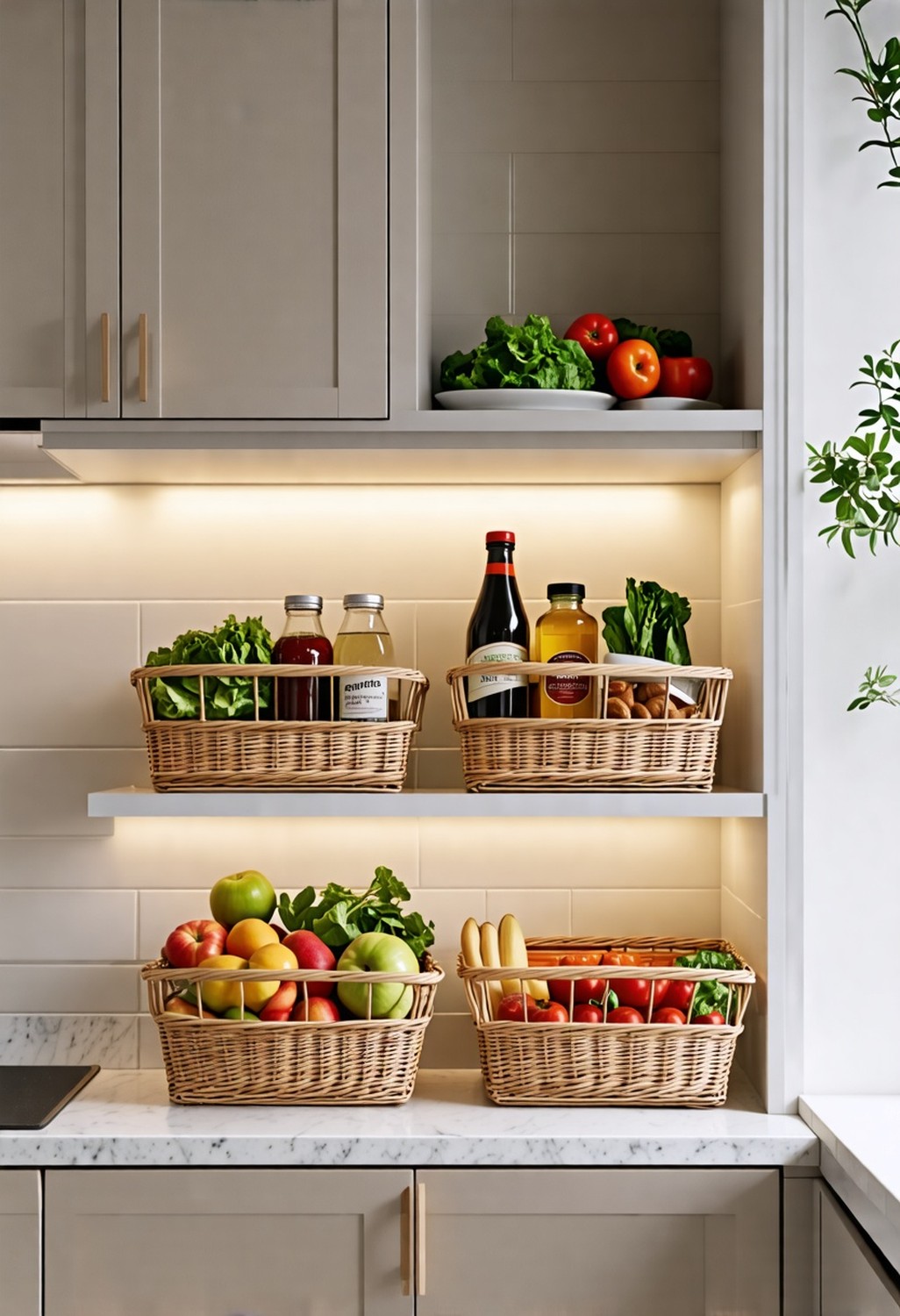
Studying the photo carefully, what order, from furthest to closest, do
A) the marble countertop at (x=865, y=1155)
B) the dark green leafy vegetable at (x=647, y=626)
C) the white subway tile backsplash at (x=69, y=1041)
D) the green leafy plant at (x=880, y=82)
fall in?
1. the white subway tile backsplash at (x=69, y=1041)
2. the dark green leafy vegetable at (x=647, y=626)
3. the green leafy plant at (x=880, y=82)
4. the marble countertop at (x=865, y=1155)

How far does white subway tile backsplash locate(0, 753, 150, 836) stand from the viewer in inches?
74.2

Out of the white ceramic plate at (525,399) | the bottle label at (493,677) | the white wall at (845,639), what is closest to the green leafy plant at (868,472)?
the white wall at (845,639)

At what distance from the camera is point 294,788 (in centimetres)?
160

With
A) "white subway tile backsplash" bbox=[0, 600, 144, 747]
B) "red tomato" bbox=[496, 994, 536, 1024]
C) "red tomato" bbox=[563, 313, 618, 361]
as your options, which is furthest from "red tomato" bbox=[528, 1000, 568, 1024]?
"red tomato" bbox=[563, 313, 618, 361]

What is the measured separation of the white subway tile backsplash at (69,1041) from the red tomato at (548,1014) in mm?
689

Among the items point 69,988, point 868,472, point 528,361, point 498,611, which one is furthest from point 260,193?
point 69,988

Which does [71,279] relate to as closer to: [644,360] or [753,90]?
[644,360]

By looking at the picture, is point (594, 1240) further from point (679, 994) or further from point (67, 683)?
point (67, 683)

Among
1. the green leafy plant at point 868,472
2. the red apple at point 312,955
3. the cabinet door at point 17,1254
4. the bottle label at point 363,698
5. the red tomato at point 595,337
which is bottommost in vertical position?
the cabinet door at point 17,1254

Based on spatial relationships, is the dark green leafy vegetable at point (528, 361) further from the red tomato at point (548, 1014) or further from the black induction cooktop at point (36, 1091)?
the black induction cooktop at point (36, 1091)

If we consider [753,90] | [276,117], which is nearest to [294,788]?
[276,117]

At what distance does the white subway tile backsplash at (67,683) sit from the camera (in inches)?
74.5

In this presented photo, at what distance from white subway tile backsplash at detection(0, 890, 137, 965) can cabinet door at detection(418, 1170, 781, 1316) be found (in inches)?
27.1

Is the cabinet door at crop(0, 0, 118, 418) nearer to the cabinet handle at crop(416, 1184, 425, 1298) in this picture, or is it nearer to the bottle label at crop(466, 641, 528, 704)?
the bottle label at crop(466, 641, 528, 704)
